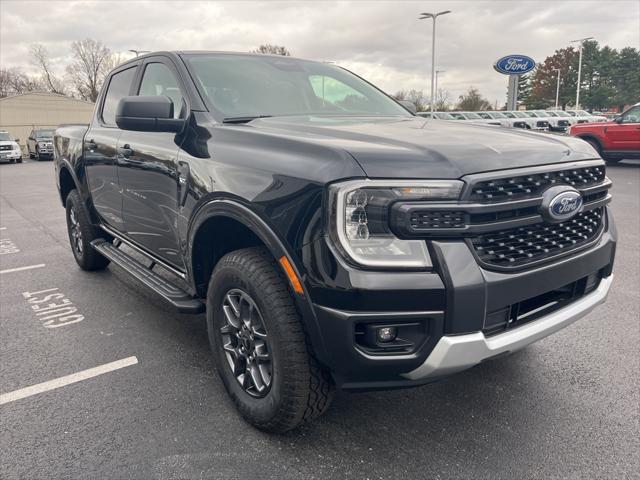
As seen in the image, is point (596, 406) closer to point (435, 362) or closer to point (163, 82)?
point (435, 362)

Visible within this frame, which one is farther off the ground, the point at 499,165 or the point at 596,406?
the point at 499,165

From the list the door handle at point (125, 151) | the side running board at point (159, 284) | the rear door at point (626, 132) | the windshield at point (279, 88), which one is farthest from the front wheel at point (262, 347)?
the rear door at point (626, 132)

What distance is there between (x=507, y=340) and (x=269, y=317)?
3.25 ft

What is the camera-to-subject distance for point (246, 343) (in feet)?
8.29

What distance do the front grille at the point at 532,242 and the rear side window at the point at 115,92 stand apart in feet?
10.5

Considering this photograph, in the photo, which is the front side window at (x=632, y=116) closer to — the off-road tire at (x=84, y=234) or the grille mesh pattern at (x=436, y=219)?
the off-road tire at (x=84, y=234)

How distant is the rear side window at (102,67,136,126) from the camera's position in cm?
420

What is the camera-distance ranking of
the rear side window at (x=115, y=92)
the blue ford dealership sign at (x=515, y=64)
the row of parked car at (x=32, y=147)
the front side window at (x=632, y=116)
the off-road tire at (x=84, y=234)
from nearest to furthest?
the rear side window at (x=115, y=92) → the off-road tire at (x=84, y=234) → the front side window at (x=632, y=116) → the blue ford dealership sign at (x=515, y=64) → the row of parked car at (x=32, y=147)

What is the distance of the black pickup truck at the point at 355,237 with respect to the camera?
1.94 meters

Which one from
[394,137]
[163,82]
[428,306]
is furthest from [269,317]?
[163,82]

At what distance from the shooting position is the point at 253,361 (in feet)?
8.25

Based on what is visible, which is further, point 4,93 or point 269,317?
point 4,93

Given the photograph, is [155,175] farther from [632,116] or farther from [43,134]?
[43,134]

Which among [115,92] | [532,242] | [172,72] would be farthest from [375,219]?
[115,92]
